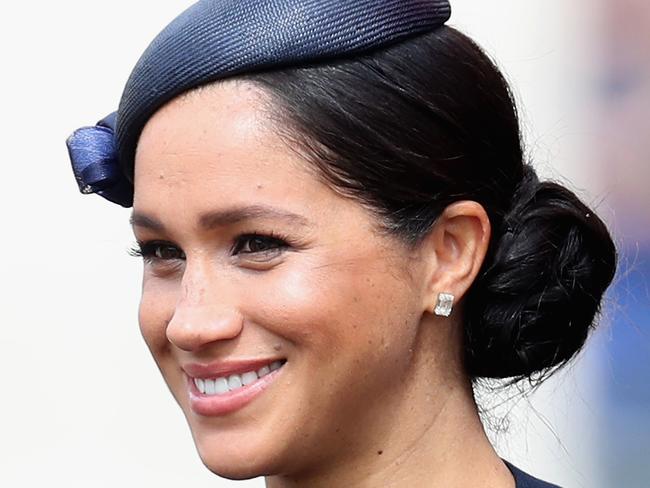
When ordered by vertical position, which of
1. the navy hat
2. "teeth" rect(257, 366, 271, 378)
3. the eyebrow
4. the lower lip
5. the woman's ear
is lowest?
the lower lip

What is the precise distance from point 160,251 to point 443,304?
15.9 inches

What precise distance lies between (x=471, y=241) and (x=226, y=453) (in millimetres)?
454

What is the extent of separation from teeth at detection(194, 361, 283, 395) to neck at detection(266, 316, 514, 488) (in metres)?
0.16

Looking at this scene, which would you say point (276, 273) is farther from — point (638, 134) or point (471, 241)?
point (638, 134)

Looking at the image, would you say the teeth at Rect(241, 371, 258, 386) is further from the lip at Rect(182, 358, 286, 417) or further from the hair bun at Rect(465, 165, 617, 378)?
the hair bun at Rect(465, 165, 617, 378)

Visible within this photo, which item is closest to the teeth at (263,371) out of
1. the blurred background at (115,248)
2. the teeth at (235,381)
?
the teeth at (235,381)

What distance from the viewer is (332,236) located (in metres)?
1.79

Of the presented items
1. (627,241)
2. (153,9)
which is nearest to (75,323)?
(153,9)

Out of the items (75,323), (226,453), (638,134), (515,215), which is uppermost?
(515,215)

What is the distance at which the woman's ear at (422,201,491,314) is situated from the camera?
189 centimetres

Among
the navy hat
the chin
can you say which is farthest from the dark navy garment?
the navy hat

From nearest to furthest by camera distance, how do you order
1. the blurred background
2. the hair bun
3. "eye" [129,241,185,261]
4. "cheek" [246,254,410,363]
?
1. "cheek" [246,254,410,363]
2. "eye" [129,241,185,261]
3. the hair bun
4. the blurred background

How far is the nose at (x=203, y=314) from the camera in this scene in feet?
5.79

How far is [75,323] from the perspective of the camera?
2.94m
